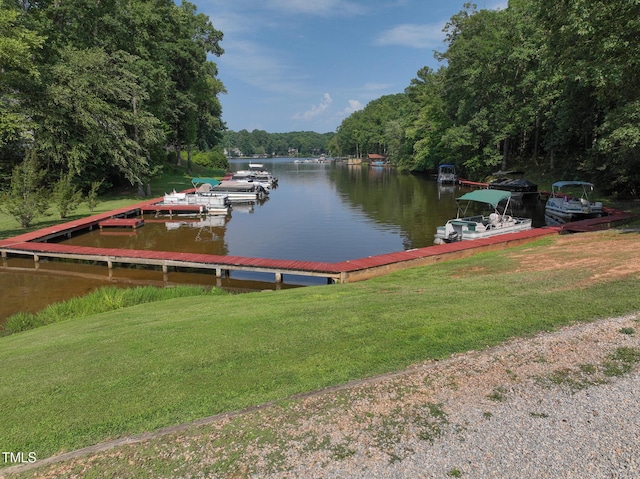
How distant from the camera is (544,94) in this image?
38812mm

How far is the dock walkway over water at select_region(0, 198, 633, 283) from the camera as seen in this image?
14.1 meters

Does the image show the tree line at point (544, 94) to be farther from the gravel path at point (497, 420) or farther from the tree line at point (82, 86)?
the tree line at point (82, 86)

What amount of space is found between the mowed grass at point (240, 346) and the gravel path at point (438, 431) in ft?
1.33

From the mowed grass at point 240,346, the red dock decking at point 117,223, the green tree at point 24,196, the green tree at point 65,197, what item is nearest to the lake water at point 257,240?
the red dock decking at point 117,223

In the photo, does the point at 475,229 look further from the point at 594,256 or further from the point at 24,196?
the point at 24,196

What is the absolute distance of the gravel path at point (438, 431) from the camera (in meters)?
3.69

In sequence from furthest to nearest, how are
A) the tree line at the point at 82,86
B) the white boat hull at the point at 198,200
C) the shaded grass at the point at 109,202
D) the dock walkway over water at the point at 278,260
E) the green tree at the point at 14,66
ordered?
1. the white boat hull at the point at 198,200
2. the shaded grass at the point at 109,202
3. the tree line at the point at 82,86
4. the green tree at the point at 14,66
5. the dock walkway over water at the point at 278,260

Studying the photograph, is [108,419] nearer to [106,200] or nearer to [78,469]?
[78,469]

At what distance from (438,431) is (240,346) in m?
3.48

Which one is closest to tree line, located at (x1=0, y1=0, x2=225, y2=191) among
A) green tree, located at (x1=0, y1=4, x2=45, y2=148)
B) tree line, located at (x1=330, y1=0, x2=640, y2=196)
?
green tree, located at (x1=0, y1=4, x2=45, y2=148)

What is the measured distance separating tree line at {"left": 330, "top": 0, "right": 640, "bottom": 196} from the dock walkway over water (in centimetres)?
740

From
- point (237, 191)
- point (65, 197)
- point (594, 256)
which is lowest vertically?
point (594, 256)

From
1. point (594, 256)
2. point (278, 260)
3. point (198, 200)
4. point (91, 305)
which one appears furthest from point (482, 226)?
point (198, 200)

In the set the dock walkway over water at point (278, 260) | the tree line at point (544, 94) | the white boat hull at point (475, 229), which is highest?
the tree line at point (544, 94)
